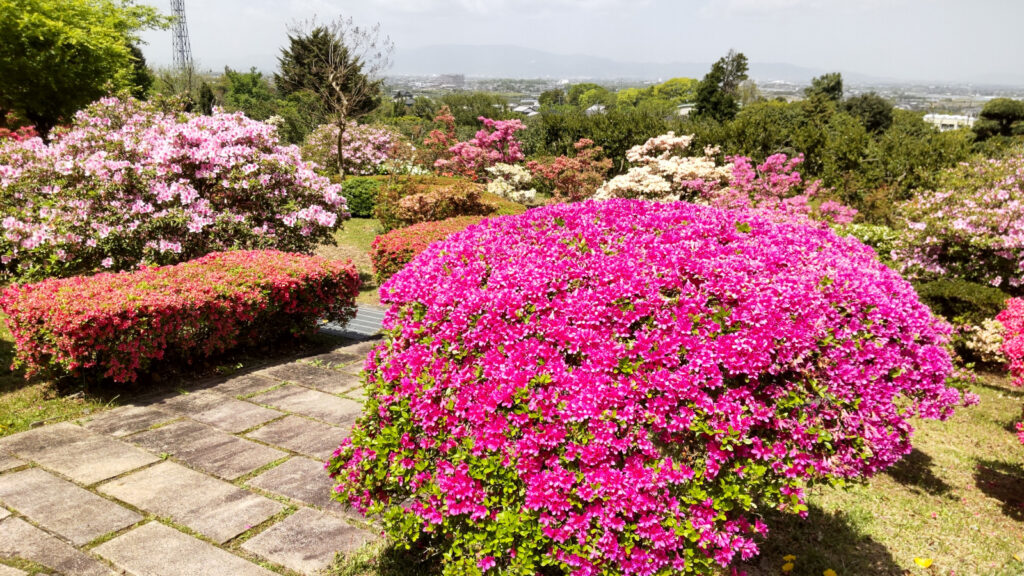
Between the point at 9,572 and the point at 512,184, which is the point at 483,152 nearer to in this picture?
the point at 512,184

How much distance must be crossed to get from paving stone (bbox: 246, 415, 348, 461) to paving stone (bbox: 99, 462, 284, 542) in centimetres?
64

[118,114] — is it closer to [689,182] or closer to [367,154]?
[689,182]

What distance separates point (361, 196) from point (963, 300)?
46.9 ft

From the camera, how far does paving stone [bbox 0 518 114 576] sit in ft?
10.2

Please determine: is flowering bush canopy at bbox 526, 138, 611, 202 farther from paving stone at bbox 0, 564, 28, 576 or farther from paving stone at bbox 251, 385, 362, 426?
paving stone at bbox 0, 564, 28, 576

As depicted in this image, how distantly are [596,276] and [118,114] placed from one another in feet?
32.6

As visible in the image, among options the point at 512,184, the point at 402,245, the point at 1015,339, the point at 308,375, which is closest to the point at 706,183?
the point at 512,184

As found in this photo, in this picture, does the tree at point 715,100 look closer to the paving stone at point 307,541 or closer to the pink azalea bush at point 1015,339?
the pink azalea bush at point 1015,339

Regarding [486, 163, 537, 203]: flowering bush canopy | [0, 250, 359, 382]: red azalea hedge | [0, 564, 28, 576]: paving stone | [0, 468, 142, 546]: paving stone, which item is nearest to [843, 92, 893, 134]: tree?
[486, 163, 537, 203]: flowering bush canopy

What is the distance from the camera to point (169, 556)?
3277mm

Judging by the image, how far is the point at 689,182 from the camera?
573 inches

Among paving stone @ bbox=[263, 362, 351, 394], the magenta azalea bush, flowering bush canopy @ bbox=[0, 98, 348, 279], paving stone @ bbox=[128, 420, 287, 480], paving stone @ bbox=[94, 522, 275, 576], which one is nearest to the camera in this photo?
the magenta azalea bush

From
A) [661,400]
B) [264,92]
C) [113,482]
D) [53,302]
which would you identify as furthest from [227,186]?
[264,92]

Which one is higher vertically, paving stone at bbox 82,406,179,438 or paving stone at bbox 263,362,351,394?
paving stone at bbox 82,406,179,438
